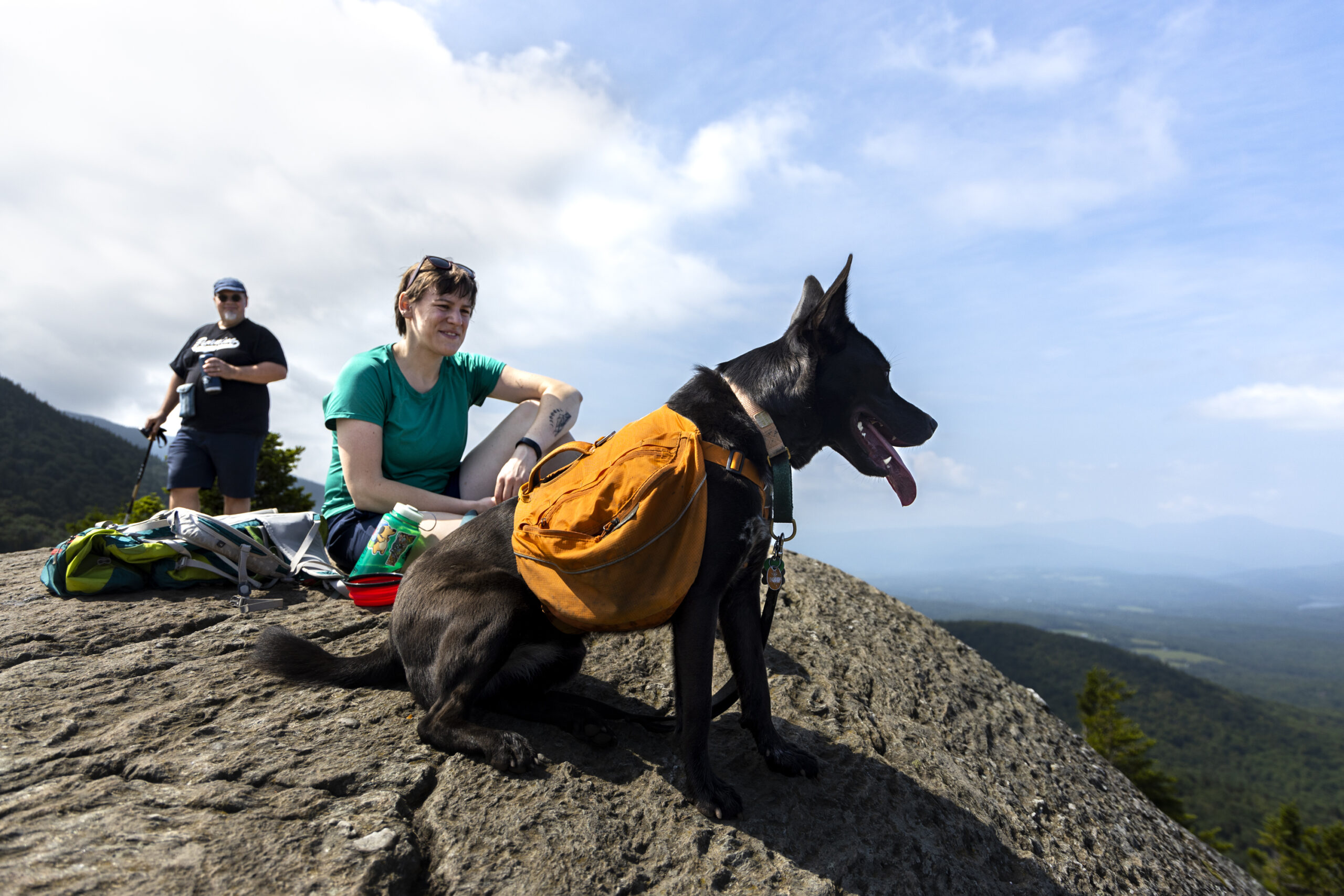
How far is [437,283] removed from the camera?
4.32 m

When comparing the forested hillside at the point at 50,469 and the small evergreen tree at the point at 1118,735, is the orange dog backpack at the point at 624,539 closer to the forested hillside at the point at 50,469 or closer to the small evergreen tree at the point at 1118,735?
Result: the small evergreen tree at the point at 1118,735

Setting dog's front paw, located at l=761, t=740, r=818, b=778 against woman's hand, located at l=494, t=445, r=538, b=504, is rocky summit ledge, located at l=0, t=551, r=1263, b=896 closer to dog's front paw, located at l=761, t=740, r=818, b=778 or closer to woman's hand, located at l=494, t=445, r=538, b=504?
dog's front paw, located at l=761, t=740, r=818, b=778

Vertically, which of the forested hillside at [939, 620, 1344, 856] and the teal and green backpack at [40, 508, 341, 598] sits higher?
the teal and green backpack at [40, 508, 341, 598]

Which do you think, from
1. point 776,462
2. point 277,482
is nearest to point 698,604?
point 776,462

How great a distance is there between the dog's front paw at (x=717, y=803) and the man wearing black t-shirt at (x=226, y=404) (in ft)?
16.3

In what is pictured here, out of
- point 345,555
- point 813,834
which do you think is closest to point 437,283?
point 345,555

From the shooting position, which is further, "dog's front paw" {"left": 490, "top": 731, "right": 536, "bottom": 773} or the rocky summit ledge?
"dog's front paw" {"left": 490, "top": 731, "right": 536, "bottom": 773}

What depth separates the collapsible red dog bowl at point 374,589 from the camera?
13.8 ft

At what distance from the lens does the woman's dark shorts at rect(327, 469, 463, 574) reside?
432 centimetres

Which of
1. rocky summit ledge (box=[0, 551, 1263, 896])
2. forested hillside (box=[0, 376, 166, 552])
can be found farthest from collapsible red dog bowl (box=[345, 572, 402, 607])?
forested hillside (box=[0, 376, 166, 552])

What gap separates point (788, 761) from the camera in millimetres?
3068

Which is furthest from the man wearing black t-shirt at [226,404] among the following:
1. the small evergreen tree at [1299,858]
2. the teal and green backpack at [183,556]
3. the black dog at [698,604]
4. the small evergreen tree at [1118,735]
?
the small evergreen tree at [1299,858]

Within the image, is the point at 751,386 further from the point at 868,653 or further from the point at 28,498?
the point at 28,498

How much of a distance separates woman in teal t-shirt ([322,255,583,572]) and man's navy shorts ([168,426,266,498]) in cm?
188
